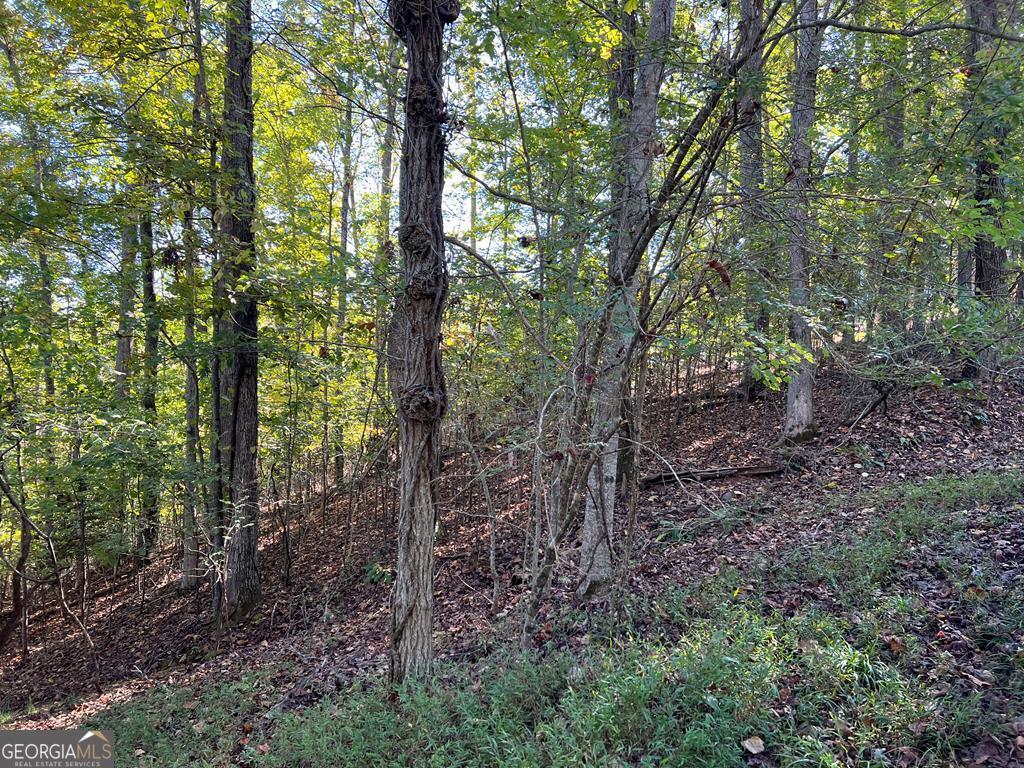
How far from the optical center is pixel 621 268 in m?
3.10

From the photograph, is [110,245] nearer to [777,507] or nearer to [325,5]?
[325,5]

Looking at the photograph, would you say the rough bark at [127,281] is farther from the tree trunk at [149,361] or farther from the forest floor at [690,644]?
the forest floor at [690,644]

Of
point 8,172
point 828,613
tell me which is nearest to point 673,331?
point 828,613

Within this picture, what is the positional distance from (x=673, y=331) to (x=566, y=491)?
1465mm

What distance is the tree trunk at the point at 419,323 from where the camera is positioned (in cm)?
302

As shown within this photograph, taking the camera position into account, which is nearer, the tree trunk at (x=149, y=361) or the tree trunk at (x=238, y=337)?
the tree trunk at (x=149, y=361)

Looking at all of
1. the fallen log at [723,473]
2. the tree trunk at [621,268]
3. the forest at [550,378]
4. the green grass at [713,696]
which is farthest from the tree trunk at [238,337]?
the fallen log at [723,473]

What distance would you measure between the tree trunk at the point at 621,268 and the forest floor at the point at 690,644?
17.9 inches

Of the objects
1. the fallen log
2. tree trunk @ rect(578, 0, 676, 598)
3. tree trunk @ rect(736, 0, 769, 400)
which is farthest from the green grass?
the fallen log

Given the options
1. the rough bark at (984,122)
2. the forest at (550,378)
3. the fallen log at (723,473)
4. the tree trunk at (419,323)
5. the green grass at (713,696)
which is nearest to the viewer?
the green grass at (713,696)

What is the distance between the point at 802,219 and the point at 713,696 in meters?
2.65

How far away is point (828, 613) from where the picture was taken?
3.43 meters

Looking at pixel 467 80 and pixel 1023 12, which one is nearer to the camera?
pixel 1023 12

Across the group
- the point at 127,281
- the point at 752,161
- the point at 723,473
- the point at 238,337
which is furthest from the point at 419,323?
the point at 723,473
